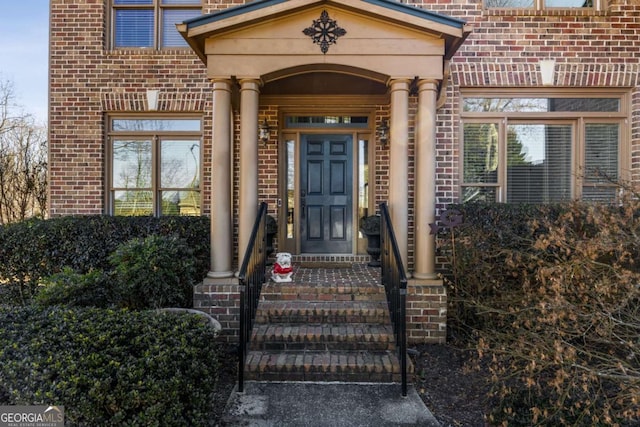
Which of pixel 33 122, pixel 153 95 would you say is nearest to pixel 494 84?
pixel 153 95

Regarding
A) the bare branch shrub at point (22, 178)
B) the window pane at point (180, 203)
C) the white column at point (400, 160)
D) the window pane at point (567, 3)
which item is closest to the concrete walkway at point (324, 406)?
the white column at point (400, 160)

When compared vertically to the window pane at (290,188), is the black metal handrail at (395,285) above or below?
below

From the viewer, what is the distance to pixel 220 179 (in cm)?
409

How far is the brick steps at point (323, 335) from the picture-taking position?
320cm

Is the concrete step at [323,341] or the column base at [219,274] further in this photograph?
the column base at [219,274]

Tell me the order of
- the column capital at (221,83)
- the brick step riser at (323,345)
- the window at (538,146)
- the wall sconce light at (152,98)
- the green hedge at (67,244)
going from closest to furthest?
1. the brick step riser at (323,345)
2. the column capital at (221,83)
3. the green hedge at (67,244)
4. the window at (538,146)
5. the wall sconce light at (152,98)

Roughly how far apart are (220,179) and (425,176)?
7.67 feet

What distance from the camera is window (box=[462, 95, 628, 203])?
17.2 feet

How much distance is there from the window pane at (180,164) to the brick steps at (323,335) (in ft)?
8.41

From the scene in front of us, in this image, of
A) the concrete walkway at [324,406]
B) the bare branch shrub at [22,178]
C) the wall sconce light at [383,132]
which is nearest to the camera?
the concrete walkway at [324,406]

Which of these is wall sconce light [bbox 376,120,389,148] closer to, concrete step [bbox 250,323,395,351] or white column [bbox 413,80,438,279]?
white column [bbox 413,80,438,279]

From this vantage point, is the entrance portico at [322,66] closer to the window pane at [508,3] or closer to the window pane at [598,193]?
the window pane at [508,3]

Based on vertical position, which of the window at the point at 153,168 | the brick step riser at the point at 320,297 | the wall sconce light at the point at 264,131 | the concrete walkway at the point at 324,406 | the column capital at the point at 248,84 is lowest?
the concrete walkway at the point at 324,406

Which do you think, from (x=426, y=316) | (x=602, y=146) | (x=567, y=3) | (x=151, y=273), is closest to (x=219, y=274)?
(x=151, y=273)
